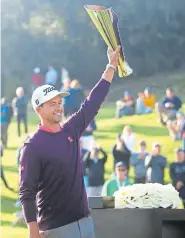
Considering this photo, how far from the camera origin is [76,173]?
441cm

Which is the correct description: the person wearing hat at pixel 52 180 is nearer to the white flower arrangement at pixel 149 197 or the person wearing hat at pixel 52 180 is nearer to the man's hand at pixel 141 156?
the white flower arrangement at pixel 149 197

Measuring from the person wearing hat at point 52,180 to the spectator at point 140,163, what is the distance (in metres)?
8.52

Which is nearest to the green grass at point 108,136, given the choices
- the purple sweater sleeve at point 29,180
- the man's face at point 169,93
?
the man's face at point 169,93

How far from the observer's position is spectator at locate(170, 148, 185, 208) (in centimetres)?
1251

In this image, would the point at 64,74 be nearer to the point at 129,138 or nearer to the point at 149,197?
the point at 129,138

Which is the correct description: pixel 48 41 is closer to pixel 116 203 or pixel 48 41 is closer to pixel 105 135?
pixel 105 135

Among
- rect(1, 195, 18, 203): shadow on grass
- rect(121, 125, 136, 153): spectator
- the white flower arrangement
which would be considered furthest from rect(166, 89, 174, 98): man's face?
the white flower arrangement

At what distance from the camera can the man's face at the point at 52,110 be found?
445cm

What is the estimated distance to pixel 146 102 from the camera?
1372 cm

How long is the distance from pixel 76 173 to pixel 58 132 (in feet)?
0.81

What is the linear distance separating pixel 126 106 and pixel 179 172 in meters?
1.68

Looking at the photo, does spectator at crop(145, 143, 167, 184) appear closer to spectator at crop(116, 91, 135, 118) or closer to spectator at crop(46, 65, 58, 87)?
spectator at crop(116, 91, 135, 118)

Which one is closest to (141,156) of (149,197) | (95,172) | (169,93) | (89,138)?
(95,172)

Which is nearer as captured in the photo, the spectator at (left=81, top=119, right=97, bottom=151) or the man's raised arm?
the man's raised arm
